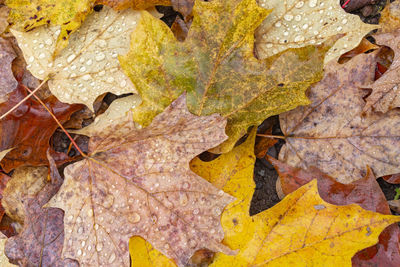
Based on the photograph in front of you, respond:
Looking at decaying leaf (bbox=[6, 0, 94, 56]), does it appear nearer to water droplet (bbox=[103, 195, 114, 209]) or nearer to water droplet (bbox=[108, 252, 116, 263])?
water droplet (bbox=[103, 195, 114, 209])

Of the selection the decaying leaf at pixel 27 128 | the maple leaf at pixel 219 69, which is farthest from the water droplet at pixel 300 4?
the decaying leaf at pixel 27 128

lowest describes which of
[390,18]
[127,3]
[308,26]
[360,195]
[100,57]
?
[360,195]

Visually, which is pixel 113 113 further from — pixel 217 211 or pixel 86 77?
pixel 217 211

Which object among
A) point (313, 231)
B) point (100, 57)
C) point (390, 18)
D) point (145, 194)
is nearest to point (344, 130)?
point (313, 231)

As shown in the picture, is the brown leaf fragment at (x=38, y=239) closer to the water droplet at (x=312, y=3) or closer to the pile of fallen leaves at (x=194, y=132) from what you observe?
the pile of fallen leaves at (x=194, y=132)

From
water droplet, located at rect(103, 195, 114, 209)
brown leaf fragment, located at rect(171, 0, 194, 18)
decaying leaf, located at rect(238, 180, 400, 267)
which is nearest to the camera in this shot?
decaying leaf, located at rect(238, 180, 400, 267)

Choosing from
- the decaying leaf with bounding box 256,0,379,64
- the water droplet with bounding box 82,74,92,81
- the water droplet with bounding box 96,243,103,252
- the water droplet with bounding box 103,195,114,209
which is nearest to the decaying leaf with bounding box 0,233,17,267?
the water droplet with bounding box 96,243,103,252
